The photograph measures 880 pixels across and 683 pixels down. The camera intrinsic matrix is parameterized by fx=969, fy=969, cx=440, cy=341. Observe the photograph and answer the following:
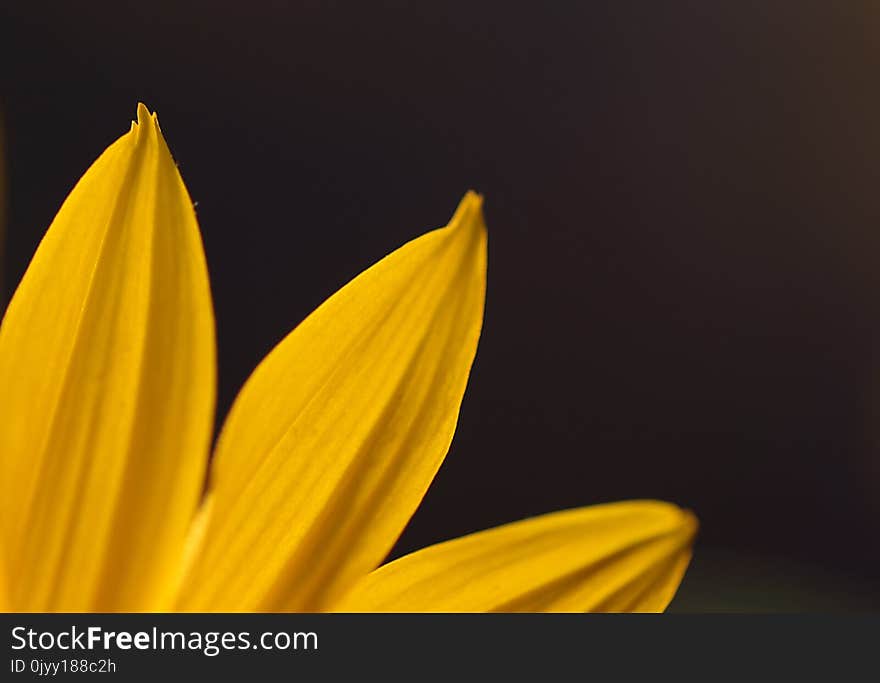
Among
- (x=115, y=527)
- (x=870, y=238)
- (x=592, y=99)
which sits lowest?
(x=115, y=527)

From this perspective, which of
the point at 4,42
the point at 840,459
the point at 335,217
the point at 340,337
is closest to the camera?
the point at 340,337

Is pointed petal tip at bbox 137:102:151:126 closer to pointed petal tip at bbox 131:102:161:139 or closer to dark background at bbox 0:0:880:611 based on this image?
pointed petal tip at bbox 131:102:161:139

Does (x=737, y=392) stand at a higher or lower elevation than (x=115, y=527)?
higher

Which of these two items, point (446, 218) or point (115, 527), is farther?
point (446, 218)

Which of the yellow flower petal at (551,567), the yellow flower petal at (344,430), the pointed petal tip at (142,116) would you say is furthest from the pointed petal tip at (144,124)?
the yellow flower petal at (551,567)

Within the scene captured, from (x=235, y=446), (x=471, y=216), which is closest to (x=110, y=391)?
(x=235, y=446)

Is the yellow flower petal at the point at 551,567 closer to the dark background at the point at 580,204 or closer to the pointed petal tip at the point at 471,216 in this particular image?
the pointed petal tip at the point at 471,216

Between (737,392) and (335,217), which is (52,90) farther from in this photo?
(737,392)

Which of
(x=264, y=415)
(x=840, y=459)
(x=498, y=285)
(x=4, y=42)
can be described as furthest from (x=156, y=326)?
(x=840, y=459)
